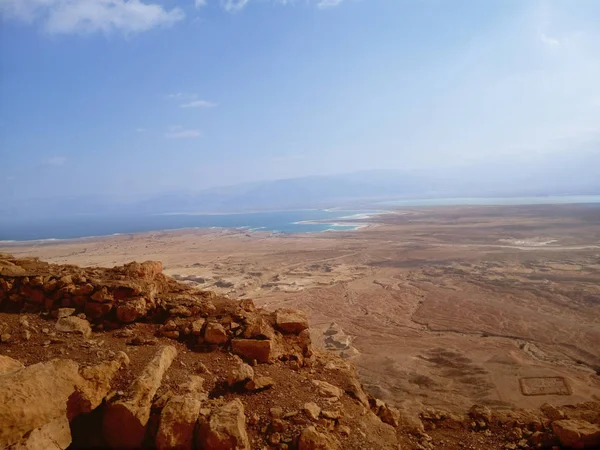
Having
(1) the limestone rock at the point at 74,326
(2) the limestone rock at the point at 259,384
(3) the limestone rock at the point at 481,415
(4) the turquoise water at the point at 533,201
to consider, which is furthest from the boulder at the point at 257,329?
(4) the turquoise water at the point at 533,201

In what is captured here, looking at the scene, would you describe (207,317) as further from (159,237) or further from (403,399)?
(159,237)

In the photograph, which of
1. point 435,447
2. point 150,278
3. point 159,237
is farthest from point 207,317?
point 159,237

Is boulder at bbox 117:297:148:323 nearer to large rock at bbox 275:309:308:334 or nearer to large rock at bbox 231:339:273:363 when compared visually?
large rock at bbox 231:339:273:363

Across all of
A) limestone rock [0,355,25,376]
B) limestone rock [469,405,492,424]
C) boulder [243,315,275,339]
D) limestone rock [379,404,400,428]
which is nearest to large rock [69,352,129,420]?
limestone rock [0,355,25,376]

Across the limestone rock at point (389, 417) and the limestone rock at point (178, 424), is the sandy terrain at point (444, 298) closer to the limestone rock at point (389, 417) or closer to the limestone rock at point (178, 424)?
the limestone rock at point (389, 417)

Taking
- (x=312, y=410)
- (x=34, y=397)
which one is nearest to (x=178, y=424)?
(x=34, y=397)

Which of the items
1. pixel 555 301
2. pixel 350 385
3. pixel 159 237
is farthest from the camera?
pixel 159 237
